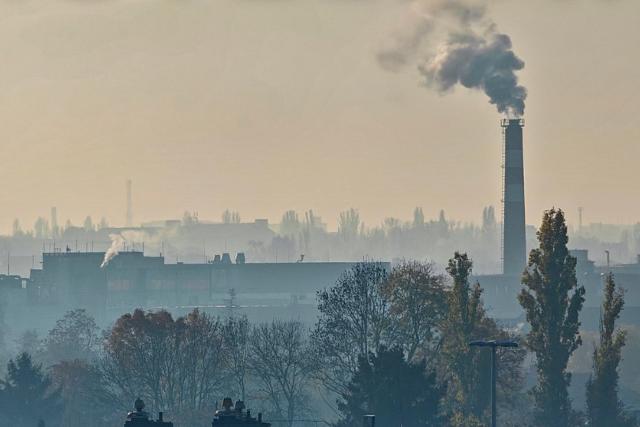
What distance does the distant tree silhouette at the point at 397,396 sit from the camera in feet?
242

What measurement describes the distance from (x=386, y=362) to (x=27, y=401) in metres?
26.8

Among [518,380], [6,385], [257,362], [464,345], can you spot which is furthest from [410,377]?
[6,385]

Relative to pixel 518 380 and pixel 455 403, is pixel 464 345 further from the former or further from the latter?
pixel 518 380

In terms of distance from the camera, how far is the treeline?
3009 inches

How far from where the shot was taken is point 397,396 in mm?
74188

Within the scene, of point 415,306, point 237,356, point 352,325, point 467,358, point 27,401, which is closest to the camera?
point 467,358

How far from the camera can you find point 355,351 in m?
90.1

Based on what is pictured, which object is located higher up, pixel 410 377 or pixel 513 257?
pixel 513 257

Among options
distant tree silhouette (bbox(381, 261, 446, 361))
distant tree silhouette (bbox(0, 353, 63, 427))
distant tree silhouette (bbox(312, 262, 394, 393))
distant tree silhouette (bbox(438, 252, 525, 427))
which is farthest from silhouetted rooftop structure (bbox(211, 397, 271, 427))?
distant tree silhouette (bbox(0, 353, 63, 427))

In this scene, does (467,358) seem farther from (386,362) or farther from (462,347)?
(386,362)

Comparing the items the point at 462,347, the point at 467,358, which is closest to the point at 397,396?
the point at 467,358

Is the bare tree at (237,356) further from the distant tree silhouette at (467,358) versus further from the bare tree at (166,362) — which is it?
the distant tree silhouette at (467,358)

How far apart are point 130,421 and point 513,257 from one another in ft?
477

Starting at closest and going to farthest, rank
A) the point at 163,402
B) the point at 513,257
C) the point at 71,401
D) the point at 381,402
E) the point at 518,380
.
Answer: the point at 381,402 → the point at 518,380 → the point at 163,402 → the point at 71,401 → the point at 513,257
